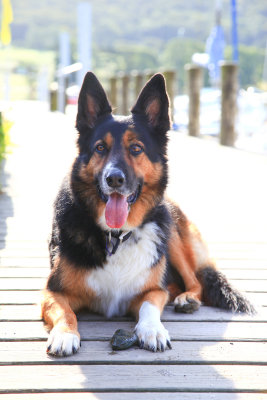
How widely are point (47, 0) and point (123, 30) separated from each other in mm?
24298

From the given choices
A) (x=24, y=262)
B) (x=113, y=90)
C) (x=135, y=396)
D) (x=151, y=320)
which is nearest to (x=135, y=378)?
(x=135, y=396)

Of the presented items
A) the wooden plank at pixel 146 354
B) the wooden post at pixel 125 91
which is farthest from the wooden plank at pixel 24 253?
the wooden post at pixel 125 91

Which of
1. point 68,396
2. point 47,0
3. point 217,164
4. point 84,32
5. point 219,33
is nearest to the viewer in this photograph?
point 68,396

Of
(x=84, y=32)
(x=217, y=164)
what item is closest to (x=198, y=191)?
(x=217, y=164)

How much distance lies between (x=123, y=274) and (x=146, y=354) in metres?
0.66

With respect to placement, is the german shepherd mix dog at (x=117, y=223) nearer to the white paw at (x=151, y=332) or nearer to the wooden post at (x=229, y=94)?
the white paw at (x=151, y=332)

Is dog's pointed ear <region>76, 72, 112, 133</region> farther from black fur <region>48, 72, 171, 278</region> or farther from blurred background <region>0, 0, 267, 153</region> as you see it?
blurred background <region>0, 0, 267, 153</region>

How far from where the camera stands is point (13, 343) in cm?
258

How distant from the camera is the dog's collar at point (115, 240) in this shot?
306cm

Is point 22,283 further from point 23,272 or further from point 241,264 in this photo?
point 241,264

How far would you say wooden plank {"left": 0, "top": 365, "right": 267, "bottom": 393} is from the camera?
214 centimetres

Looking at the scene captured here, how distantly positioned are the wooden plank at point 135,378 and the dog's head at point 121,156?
948 millimetres

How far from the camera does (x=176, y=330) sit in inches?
→ 111

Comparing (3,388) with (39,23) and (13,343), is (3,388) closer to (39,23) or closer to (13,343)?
(13,343)
